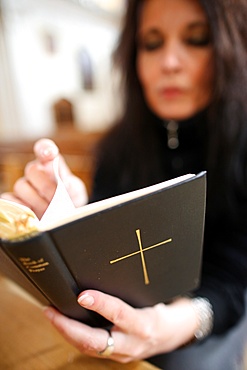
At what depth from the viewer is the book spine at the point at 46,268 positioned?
0.75ft

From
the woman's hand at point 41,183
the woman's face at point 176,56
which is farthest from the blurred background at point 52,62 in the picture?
the woman's hand at point 41,183

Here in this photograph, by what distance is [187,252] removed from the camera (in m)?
0.33

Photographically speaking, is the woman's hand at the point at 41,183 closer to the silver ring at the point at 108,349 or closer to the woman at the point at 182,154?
the woman at the point at 182,154

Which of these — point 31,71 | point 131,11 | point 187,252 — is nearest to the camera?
point 187,252

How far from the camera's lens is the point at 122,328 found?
1.15 ft

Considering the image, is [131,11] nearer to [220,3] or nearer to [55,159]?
[220,3]

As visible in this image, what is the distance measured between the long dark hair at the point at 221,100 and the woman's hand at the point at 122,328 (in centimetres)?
32

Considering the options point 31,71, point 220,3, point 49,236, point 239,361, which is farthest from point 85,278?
point 31,71

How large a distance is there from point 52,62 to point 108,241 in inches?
172

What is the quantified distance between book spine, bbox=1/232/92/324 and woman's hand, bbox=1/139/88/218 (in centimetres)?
10

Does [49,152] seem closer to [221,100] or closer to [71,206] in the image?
[71,206]

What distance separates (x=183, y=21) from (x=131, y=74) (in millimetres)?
211

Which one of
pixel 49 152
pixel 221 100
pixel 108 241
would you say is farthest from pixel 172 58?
pixel 108 241

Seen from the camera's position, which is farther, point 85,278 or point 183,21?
point 183,21
